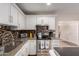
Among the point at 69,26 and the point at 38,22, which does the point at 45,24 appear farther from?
the point at 69,26

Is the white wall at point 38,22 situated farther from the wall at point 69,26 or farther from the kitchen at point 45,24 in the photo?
the wall at point 69,26

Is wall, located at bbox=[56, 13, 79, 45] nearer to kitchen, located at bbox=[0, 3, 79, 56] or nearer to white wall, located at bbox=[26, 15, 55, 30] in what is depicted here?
kitchen, located at bbox=[0, 3, 79, 56]

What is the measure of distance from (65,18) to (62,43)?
1.59 feet

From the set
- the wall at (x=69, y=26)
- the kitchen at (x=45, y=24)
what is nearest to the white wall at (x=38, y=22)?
the kitchen at (x=45, y=24)

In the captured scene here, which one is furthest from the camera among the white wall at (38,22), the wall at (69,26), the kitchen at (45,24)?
the white wall at (38,22)

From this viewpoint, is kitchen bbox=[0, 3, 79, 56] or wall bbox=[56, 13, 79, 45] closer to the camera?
kitchen bbox=[0, 3, 79, 56]

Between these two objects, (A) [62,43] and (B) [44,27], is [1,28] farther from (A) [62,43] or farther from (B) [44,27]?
(A) [62,43]

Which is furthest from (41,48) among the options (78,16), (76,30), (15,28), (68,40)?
(15,28)

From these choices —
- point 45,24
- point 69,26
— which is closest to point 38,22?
point 45,24

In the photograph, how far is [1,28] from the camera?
179 cm

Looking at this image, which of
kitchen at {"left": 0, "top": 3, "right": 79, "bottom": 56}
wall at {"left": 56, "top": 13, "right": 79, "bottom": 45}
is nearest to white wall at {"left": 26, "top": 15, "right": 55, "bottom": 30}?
kitchen at {"left": 0, "top": 3, "right": 79, "bottom": 56}

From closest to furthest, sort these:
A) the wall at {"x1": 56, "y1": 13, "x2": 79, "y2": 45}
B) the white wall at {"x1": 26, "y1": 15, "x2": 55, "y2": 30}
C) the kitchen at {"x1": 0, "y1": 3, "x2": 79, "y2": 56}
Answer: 1. the kitchen at {"x1": 0, "y1": 3, "x2": 79, "y2": 56}
2. the wall at {"x1": 56, "y1": 13, "x2": 79, "y2": 45}
3. the white wall at {"x1": 26, "y1": 15, "x2": 55, "y2": 30}

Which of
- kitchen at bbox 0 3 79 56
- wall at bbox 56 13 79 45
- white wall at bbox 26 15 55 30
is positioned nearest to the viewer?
kitchen at bbox 0 3 79 56

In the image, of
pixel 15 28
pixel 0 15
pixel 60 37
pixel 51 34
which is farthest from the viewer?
pixel 15 28
